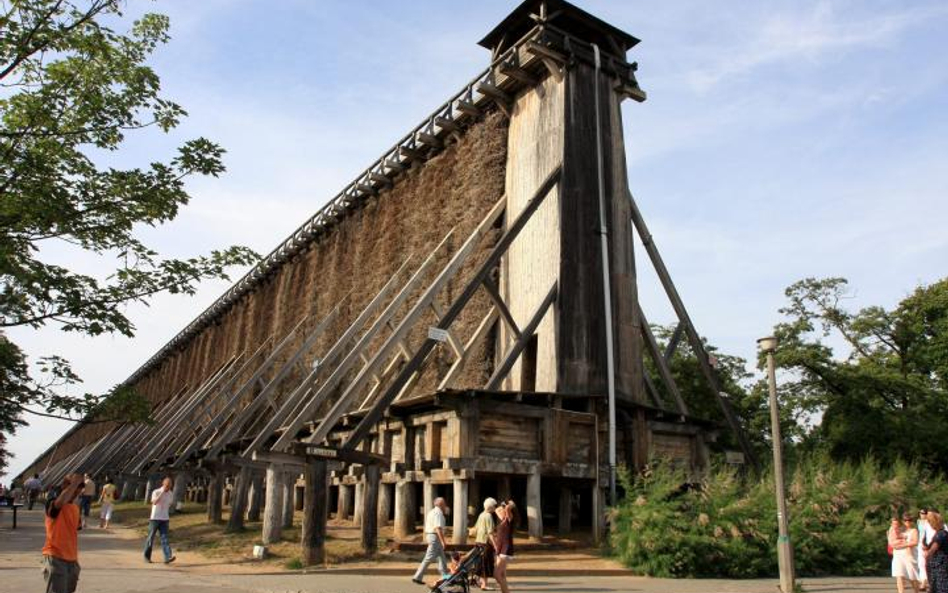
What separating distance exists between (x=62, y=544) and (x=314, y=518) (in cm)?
525

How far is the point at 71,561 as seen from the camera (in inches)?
281

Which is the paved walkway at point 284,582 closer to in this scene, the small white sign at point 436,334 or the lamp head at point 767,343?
the lamp head at point 767,343

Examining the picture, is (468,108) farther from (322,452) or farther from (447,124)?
(322,452)

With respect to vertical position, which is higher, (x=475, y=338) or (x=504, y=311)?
(x=504, y=311)

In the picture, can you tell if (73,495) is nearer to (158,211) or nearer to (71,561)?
(71,561)

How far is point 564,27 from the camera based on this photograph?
21047 millimetres

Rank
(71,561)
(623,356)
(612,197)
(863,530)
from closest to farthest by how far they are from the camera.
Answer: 1. (71,561)
2. (863,530)
3. (623,356)
4. (612,197)

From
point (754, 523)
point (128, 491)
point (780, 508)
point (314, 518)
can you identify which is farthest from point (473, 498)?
point (128, 491)

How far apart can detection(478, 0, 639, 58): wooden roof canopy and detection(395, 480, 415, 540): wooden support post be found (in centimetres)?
1226

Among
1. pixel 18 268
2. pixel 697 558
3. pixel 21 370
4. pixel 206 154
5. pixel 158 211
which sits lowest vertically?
pixel 697 558

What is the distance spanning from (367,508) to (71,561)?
18.8 ft

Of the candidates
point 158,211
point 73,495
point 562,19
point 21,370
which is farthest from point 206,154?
point 562,19

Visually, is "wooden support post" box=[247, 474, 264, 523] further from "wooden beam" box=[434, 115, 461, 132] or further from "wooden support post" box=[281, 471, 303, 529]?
"wooden beam" box=[434, 115, 461, 132]

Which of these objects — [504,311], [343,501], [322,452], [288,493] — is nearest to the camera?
[322,452]
